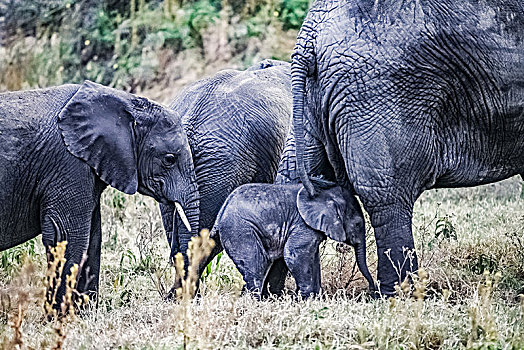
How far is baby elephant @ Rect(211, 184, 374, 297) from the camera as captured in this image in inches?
217

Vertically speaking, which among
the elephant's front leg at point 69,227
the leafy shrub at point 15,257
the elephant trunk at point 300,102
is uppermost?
the elephant trunk at point 300,102

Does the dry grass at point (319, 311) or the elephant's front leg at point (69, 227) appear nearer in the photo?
the dry grass at point (319, 311)

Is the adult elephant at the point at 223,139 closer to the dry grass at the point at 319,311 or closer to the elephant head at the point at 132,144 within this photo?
the elephant head at the point at 132,144

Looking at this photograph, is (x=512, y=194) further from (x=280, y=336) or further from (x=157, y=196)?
(x=280, y=336)

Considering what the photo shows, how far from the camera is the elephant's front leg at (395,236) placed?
17.3ft

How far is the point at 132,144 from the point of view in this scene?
5609 millimetres

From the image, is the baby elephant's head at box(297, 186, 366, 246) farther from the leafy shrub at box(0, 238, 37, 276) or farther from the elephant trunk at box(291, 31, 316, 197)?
the leafy shrub at box(0, 238, 37, 276)

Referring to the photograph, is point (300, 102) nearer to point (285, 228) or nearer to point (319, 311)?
point (285, 228)

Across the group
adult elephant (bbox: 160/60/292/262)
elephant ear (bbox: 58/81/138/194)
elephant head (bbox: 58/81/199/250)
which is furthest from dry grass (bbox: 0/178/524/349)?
elephant ear (bbox: 58/81/138/194)

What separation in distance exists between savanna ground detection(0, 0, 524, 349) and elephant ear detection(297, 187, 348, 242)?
0.41 m

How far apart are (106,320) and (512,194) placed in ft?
19.5

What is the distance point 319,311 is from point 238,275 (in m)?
1.94

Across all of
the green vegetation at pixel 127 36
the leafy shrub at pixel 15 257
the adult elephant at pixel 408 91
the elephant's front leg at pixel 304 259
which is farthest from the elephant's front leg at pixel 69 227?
the green vegetation at pixel 127 36

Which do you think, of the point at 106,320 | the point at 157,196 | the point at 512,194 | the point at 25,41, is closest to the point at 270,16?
the point at 25,41
